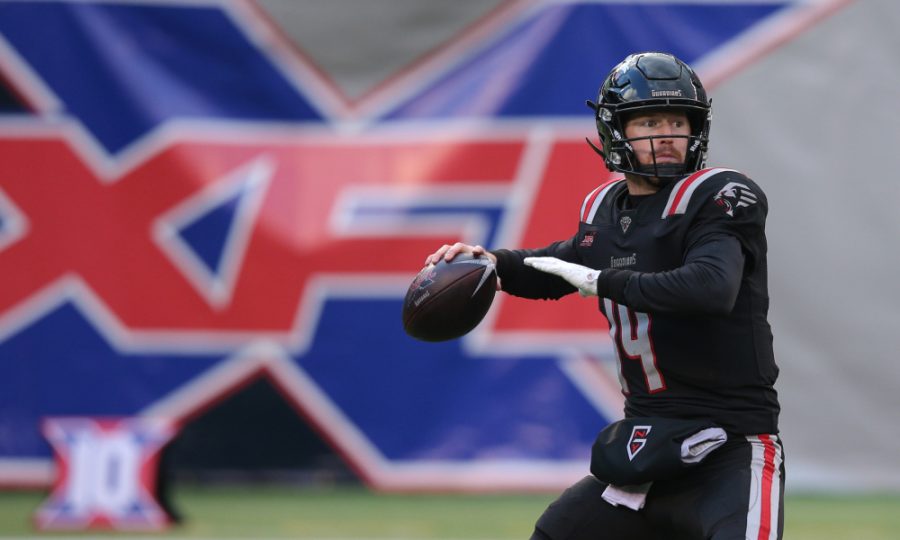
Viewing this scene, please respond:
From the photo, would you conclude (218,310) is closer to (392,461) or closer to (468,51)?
(392,461)

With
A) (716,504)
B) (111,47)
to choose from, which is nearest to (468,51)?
(111,47)

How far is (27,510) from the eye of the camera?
6.44 meters

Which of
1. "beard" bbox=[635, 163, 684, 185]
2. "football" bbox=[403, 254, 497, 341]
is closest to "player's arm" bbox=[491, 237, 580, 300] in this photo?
"football" bbox=[403, 254, 497, 341]

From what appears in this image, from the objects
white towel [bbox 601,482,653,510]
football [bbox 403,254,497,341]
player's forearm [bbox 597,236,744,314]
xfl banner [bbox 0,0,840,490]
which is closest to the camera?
player's forearm [bbox 597,236,744,314]

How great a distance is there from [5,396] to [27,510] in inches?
29.7

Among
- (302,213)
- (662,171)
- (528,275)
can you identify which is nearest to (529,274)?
(528,275)

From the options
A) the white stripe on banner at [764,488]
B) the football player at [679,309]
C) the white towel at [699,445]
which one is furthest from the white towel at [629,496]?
the white stripe on banner at [764,488]

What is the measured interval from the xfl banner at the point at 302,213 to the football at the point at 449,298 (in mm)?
3547

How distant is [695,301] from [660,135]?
54cm

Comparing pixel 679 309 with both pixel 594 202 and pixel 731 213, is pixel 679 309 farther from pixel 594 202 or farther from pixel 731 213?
pixel 594 202

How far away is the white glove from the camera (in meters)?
3.03

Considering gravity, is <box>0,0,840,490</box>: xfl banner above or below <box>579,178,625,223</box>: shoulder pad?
above

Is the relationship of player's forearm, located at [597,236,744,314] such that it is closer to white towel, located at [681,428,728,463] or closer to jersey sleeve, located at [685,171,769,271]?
jersey sleeve, located at [685,171,769,271]

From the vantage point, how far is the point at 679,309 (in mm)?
2873
